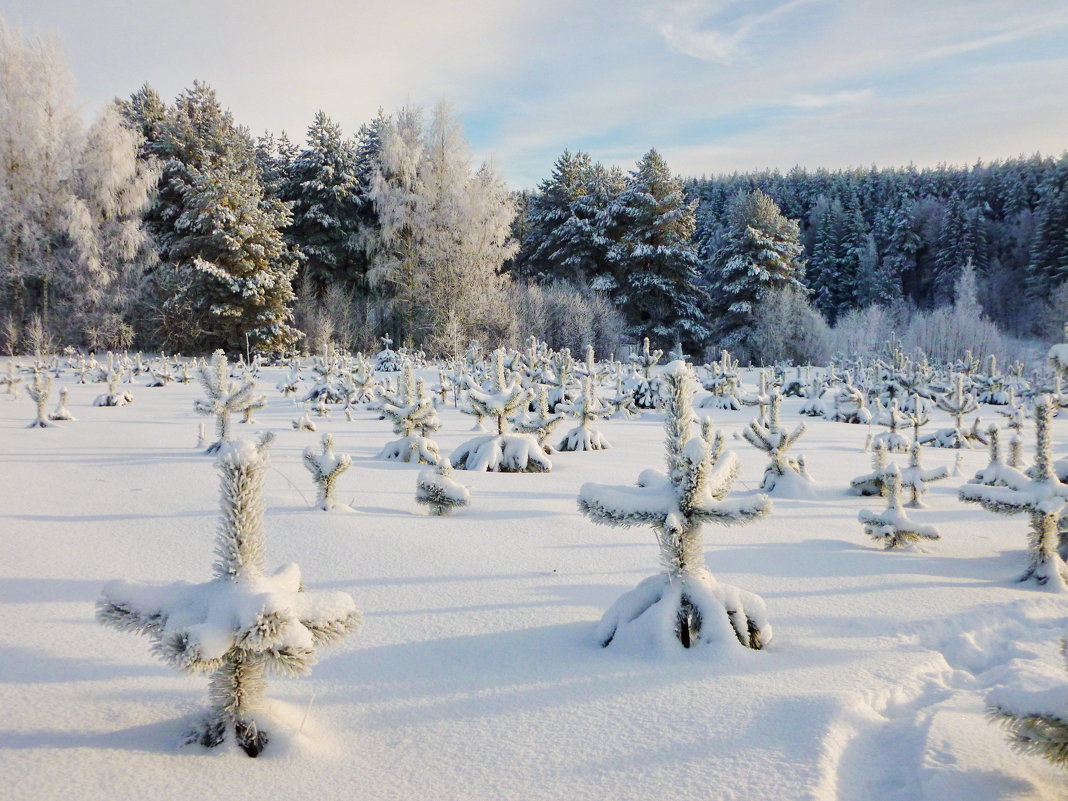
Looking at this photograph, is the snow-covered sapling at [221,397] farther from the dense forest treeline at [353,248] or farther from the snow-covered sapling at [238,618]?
the dense forest treeline at [353,248]

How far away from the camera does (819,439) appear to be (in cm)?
1450

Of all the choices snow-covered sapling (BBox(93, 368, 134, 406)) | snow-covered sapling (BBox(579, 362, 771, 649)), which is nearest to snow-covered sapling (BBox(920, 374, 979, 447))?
snow-covered sapling (BBox(579, 362, 771, 649))

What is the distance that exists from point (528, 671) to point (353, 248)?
1370 inches

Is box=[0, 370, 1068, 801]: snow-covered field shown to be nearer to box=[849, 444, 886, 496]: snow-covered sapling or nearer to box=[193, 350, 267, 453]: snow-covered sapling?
box=[849, 444, 886, 496]: snow-covered sapling

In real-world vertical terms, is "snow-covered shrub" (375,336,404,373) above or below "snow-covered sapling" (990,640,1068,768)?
above

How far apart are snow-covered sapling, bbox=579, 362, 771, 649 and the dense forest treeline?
2529 centimetres

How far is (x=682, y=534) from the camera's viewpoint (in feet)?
11.8

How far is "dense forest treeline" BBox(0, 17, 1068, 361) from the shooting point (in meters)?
26.4

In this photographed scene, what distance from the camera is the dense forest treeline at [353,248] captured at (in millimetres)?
26375

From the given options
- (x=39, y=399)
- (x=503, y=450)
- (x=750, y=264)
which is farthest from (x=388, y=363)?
(x=750, y=264)

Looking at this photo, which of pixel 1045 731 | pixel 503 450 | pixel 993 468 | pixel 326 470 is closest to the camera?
pixel 1045 731

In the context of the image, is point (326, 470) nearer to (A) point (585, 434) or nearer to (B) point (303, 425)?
(A) point (585, 434)

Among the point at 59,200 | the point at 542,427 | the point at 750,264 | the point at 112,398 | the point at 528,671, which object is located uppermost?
the point at 750,264

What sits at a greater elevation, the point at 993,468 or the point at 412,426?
the point at 412,426
